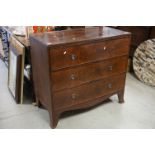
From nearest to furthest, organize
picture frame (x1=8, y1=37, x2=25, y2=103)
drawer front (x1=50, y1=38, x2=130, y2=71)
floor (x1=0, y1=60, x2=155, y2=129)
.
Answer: drawer front (x1=50, y1=38, x2=130, y2=71)
floor (x1=0, y1=60, x2=155, y2=129)
picture frame (x1=8, y1=37, x2=25, y2=103)

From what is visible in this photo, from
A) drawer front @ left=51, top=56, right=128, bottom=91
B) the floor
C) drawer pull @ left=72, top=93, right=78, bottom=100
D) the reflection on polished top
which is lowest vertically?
the floor

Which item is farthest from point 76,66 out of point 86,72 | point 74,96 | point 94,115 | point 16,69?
point 16,69

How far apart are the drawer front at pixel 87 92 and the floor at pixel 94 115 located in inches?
8.6

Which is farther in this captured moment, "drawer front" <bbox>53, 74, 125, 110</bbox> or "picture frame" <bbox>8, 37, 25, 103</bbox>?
"picture frame" <bbox>8, 37, 25, 103</bbox>

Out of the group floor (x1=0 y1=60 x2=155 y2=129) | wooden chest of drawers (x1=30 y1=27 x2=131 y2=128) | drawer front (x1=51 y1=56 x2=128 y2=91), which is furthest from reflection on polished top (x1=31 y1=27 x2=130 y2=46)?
floor (x1=0 y1=60 x2=155 y2=129)

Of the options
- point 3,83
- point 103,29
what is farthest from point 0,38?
point 103,29

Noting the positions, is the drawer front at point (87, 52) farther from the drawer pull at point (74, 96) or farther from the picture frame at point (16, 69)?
the picture frame at point (16, 69)

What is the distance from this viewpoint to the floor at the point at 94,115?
2.08 meters

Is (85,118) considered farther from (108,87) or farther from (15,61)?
(15,61)

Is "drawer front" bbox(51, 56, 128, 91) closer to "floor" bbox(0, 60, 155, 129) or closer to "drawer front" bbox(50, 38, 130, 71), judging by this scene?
"drawer front" bbox(50, 38, 130, 71)

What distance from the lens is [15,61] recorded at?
2387 mm

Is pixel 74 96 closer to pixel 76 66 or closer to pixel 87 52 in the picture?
pixel 76 66

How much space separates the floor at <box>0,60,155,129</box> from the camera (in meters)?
2.08

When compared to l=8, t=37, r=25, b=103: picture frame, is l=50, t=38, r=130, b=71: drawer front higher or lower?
higher
